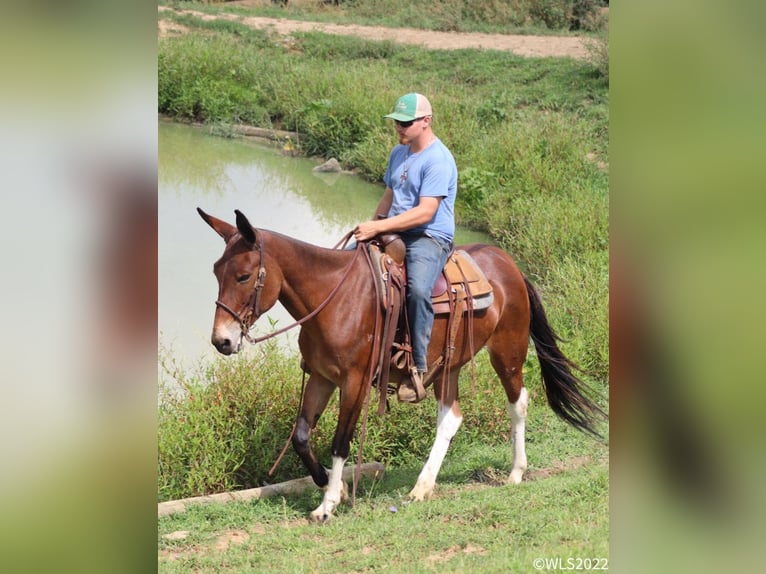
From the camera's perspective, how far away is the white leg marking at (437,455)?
18.4 feet

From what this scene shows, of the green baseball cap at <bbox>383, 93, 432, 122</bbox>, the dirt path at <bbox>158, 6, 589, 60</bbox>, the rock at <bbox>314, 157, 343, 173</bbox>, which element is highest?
the green baseball cap at <bbox>383, 93, 432, 122</bbox>

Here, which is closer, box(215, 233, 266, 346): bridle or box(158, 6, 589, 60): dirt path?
box(215, 233, 266, 346): bridle

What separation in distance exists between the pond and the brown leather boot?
2485 mm

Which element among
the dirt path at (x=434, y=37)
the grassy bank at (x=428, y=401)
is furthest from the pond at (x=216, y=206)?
the dirt path at (x=434, y=37)

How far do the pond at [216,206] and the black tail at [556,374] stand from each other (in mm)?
2520

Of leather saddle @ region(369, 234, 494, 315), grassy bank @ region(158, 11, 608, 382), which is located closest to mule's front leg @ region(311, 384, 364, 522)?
leather saddle @ region(369, 234, 494, 315)

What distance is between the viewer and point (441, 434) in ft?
18.9

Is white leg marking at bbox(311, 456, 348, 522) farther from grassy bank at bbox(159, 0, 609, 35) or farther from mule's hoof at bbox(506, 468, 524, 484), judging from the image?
grassy bank at bbox(159, 0, 609, 35)

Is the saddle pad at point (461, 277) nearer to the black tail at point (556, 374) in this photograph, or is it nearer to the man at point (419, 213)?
the man at point (419, 213)

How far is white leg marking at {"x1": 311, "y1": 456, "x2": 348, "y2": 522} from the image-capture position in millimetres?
5160

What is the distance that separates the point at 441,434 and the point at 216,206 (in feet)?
18.9

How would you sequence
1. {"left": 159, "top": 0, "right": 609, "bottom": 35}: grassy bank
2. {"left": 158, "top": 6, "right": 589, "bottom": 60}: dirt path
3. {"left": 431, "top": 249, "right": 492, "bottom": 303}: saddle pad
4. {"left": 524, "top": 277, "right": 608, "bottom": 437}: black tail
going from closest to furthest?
1. {"left": 431, "top": 249, "right": 492, "bottom": 303}: saddle pad
2. {"left": 524, "top": 277, "right": 608, "bottom": 437}: black tail
3. {"left": 158, "top": 6, "right": 589, "bottom": 60}: dirt path
4. {"left": 159, "top": 0, "right": 609, "bottom": 35}: grassy bank
